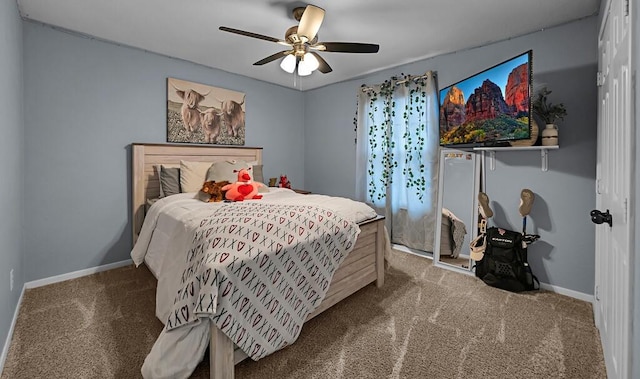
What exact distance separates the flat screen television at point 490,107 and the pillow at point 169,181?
296cm

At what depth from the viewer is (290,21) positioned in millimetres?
2645

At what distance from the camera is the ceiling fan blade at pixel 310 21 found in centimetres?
213

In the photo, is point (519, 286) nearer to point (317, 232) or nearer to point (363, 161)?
point (317, 232)

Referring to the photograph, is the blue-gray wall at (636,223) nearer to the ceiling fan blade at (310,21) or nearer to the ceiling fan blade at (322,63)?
the ceiling fan blade at (310,21)

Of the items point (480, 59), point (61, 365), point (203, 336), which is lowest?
point (61, 365)

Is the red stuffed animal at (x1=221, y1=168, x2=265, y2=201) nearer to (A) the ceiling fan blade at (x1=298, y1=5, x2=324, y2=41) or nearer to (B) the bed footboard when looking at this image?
(B) the bed footboard

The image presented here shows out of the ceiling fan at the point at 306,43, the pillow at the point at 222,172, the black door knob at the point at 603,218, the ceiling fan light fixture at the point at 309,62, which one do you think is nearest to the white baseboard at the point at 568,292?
the black door knob at the point at 603,218

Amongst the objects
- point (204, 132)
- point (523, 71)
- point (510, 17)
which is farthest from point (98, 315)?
point (510, 17)

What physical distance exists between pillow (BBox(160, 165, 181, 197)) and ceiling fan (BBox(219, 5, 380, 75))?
1.66m

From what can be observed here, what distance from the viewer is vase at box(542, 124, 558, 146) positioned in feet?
8.26

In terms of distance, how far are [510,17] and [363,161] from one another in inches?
88.4

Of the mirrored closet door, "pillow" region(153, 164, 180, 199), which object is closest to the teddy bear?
"pillow" region(153, 164, 180, 199)

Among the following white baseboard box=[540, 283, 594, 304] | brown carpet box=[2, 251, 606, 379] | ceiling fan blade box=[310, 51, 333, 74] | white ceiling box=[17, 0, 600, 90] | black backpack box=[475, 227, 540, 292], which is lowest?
brown carpet box=[2, 251, 606, 379]

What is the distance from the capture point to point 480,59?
3.17 meters
